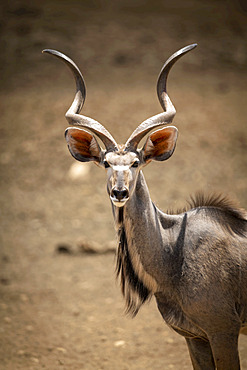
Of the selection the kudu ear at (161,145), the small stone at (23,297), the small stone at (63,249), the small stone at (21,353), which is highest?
the kudu ear at (161,145)

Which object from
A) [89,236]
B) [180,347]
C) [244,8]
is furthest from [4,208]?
[244,8]

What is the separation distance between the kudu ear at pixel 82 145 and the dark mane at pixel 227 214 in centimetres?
105

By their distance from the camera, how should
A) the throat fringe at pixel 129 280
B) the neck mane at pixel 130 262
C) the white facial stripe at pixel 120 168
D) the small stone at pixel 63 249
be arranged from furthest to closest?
the small stone at pixel 63 249, the throat fringe at pixel 129 280, the neck mane at pixel 130 262, the white facial stripe at pixel 120 168

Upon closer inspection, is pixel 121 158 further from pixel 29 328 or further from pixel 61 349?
pixel 29 328

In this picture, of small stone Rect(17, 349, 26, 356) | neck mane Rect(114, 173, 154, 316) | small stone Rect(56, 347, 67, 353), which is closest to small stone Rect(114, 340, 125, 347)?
small stone Rect(56, 347, 67, 353)

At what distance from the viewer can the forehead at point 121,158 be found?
380 cm

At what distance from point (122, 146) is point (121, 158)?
21cm

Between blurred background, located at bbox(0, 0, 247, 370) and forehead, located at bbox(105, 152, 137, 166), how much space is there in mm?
1280

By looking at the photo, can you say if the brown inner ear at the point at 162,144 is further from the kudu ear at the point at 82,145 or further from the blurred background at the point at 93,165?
the blurred background at the point at 93,165

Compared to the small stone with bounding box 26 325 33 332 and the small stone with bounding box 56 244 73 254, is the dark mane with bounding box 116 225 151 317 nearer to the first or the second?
the small stone with bounding box 26 325 33 332

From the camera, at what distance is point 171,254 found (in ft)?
13.9

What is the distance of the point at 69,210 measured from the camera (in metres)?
9.58

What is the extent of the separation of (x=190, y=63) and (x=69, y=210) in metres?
5.43

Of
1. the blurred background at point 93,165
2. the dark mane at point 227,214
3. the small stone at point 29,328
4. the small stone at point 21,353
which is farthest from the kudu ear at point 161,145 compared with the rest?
the small stone at point 29,328
